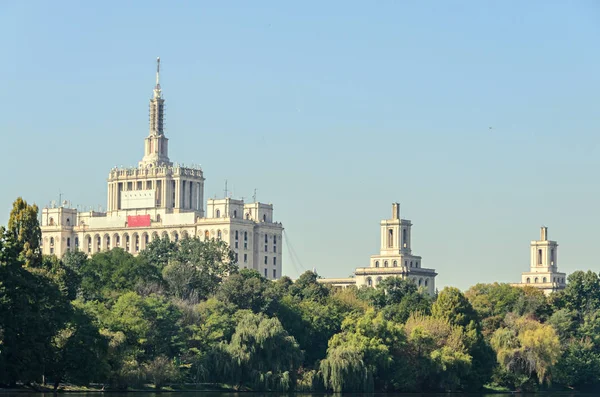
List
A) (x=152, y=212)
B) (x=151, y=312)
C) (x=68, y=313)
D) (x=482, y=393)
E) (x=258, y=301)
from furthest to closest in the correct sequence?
(x=152, y=212) < (x=258, y=301) < (x=482, y=393) < (x=151, y=312) < (x=68, y=313)

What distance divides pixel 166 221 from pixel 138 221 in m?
4.05

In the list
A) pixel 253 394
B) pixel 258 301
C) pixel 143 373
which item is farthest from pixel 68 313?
pixel 258 301

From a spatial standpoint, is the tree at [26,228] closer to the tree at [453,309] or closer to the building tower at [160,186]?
the tree at [453,309]

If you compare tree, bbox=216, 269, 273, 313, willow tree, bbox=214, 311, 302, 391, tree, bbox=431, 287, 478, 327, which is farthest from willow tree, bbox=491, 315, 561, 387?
willow tree, bbox=214, 311, 302, 391

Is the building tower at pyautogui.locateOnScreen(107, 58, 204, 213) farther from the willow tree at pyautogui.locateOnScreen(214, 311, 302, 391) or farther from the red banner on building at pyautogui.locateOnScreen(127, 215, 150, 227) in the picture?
the willow tree at pyautogui.locateOnScreen(214, 311, 302, 391)

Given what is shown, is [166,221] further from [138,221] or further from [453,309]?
[453,309]

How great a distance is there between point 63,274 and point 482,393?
102 feet

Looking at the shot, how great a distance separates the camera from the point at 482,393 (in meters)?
108

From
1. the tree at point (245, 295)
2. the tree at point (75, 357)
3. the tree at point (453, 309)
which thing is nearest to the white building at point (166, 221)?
the tree at point (245, 295)

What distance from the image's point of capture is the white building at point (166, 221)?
190 metres

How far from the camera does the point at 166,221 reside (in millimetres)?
193000

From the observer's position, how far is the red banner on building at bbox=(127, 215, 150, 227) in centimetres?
19375

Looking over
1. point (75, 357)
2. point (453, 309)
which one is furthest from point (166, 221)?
point (75, 357)

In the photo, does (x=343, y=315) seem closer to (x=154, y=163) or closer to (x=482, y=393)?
(x=482, y=393)
